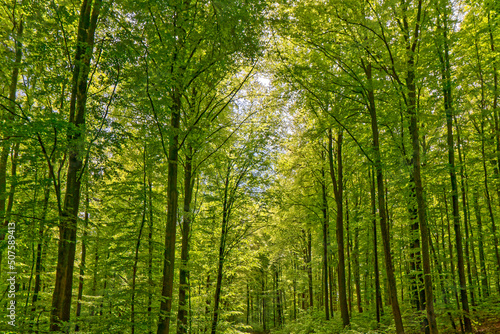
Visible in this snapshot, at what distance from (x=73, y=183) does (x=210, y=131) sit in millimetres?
4479

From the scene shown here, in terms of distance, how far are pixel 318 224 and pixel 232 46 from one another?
39.1 feet

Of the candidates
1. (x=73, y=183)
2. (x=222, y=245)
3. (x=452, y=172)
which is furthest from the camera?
(x=222, y=245)

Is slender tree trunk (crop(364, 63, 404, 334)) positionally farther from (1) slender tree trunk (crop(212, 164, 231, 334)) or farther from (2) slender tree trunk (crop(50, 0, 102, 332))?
(1) slender tree trunk (crop(212, 164, 231, 334))

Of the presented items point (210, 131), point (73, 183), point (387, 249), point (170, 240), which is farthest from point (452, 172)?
point (73, 183)

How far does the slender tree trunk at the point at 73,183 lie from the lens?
440 centimetres

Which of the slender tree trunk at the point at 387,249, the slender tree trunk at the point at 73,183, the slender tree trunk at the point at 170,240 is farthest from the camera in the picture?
the slender tree trunk at the point at 387,249

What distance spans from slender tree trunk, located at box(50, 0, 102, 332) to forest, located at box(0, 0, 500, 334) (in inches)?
1.1

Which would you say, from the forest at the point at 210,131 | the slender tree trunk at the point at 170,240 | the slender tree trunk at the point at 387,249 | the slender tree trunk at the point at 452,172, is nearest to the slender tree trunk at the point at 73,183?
the forest at the point at 210,131

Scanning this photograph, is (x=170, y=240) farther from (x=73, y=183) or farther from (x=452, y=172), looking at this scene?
(x=452, y=172)

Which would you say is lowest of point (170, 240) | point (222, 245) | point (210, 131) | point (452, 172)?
point (222, 245)

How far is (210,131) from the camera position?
8.59 metres

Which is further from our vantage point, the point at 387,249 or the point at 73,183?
the point at 387,249

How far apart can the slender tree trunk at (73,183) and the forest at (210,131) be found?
0.03 m

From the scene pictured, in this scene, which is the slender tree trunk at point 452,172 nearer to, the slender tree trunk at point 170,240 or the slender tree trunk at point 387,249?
the slender tree trunk at point 387,249
